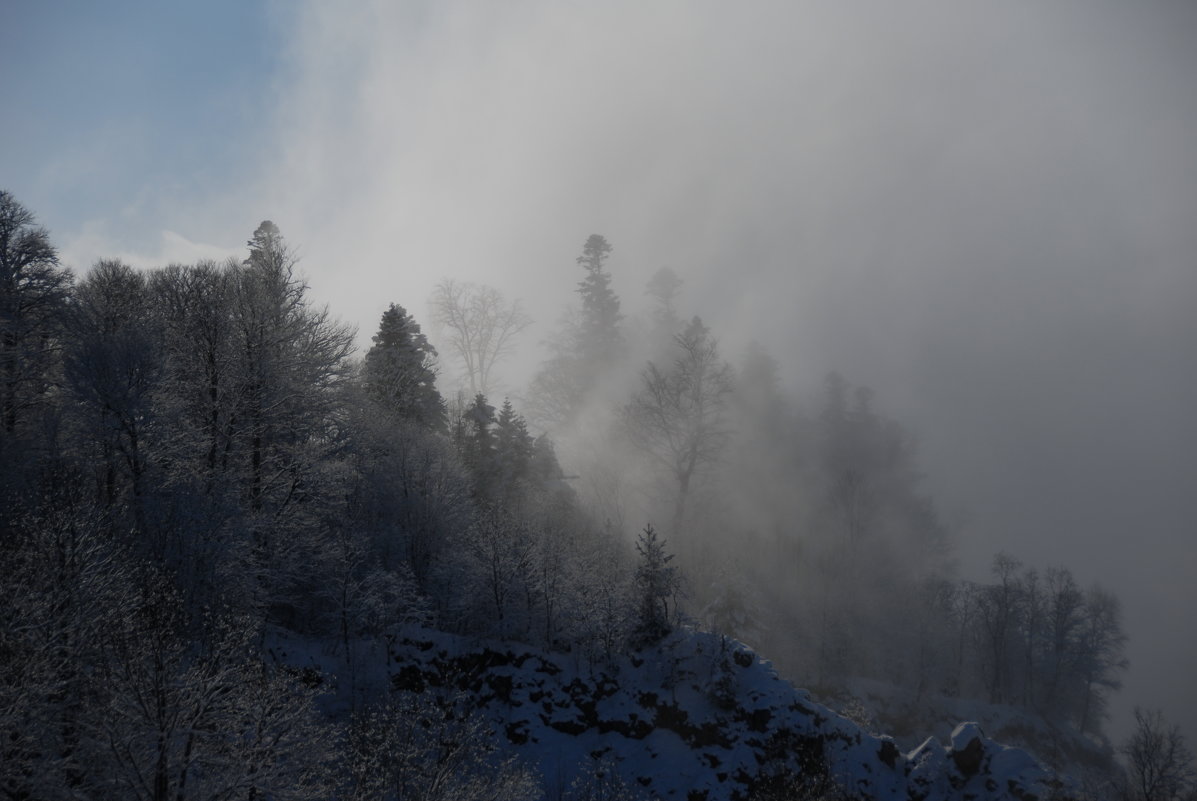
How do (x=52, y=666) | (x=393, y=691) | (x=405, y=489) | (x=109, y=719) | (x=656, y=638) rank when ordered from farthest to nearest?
(x=405, y=489) < (x=656, y=638) < (x=393, y=691) < (x=52, y=666) < (x=109, y=719)

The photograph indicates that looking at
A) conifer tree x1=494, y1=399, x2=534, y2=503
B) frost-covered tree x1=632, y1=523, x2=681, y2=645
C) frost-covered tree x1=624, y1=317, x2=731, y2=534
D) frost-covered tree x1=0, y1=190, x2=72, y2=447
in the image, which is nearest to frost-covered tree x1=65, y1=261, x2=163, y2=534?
frost-covered tree x1=0, y1=190, x2=72, y2=447

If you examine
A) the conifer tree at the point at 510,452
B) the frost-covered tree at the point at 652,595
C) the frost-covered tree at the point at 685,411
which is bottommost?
the frost-covered tree at the point at 652,595

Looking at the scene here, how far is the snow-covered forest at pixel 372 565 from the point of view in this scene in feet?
43.9

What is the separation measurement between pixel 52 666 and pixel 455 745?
11.4m

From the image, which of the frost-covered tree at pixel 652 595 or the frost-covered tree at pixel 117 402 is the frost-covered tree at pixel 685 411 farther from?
the frost-covered tree at pixel 117 402

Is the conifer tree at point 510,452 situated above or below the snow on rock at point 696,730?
above

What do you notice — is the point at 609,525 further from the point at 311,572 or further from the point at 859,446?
the point at 859,446

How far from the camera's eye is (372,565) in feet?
84.5

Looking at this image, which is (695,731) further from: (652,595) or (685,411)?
(685,411)

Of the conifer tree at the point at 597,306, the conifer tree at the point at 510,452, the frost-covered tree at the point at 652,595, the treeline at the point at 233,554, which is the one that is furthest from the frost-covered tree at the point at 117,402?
the conifer tree at the point at 597,306

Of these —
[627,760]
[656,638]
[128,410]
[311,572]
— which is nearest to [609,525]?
[656,638]

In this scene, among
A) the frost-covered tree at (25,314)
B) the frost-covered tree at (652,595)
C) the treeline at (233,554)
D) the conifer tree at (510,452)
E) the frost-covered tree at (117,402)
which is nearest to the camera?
the treeline at (233,554)

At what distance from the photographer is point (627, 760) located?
22.3m

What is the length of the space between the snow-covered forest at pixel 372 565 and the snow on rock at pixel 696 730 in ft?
1.88
